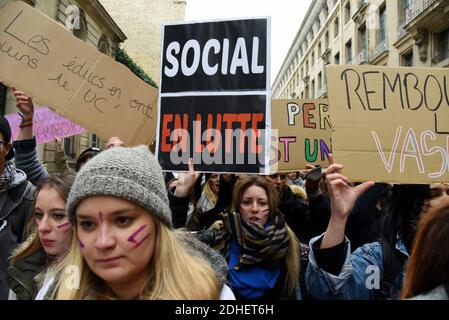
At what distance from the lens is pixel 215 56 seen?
2.42 m

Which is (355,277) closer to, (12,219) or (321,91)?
(12,219)

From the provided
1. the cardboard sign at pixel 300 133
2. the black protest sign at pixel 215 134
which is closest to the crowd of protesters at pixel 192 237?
the black protest sign at pixel 215 134

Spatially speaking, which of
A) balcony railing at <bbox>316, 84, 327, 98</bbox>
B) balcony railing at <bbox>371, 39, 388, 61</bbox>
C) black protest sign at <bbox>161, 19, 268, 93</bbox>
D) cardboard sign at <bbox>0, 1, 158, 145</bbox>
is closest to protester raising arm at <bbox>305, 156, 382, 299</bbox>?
black protest sign at <bbox>161, 19, 268, 93</bbox>

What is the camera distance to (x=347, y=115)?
2086 mm

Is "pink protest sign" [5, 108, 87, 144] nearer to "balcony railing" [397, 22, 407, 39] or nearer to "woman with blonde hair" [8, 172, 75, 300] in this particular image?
"woman with blonde hair" [8, 172, 75, 300]

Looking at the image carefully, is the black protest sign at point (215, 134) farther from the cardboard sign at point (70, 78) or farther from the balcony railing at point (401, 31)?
the balcony railing at point (401, 31)

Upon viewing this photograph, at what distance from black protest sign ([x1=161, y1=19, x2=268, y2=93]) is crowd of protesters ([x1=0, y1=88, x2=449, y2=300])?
1.78ft

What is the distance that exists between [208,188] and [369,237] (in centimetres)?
144

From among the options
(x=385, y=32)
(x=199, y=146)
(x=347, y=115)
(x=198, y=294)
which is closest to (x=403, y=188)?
(x=347, y=115)

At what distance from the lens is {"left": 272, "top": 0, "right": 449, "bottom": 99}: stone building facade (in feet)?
51.0

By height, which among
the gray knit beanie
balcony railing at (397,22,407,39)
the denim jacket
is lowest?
the denim jacket

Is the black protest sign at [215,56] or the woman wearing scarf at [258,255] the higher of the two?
the black protest sign at [215,56]

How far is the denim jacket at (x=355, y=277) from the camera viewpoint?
1575mm

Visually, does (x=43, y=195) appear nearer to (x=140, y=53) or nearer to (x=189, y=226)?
(x=189, y=226)
